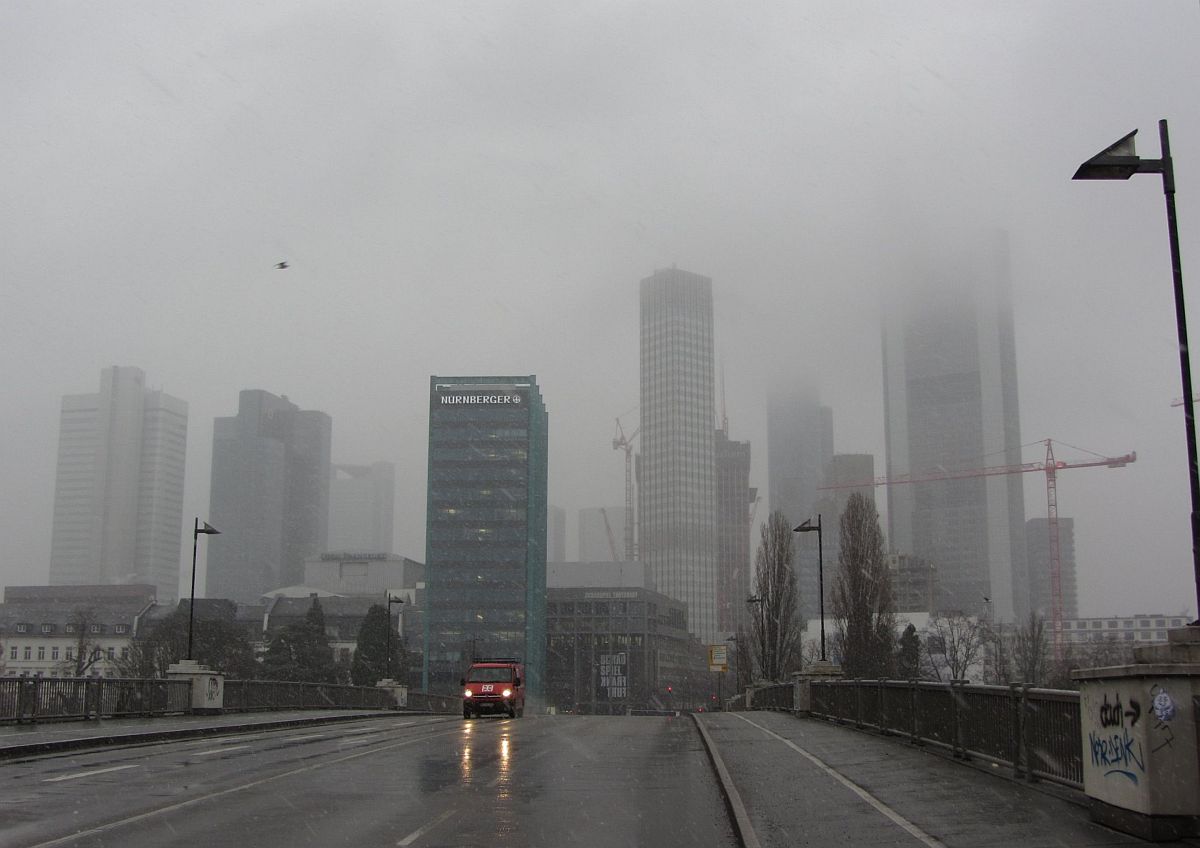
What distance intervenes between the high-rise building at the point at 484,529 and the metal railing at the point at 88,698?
144 meters

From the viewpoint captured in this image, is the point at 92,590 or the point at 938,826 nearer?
the point at 938,826

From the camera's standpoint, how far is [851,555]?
73750 millimetres

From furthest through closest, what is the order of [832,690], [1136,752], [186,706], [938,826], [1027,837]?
[186,706], [832,690], [938,826], [1027,837], [1136,752]

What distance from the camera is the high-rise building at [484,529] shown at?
179250mm

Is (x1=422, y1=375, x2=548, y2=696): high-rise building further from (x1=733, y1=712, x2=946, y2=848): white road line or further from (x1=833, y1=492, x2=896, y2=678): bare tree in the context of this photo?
(x1=733, y1=712, x2=946, y2=848): white road line

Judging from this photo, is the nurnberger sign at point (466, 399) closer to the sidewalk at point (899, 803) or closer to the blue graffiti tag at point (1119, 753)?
the sidewalk at point (899, 803)

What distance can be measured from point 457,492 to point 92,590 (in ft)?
198

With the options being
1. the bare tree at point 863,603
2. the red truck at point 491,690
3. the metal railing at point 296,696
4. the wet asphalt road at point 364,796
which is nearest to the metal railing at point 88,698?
the metal railing at point 296,696

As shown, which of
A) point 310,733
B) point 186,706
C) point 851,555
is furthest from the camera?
point 851,555

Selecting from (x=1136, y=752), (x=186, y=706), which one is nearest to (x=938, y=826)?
(x=1136, y=752)

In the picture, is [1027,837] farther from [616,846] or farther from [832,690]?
[832,690]

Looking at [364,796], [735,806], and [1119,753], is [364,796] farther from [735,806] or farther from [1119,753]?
[1119,753]

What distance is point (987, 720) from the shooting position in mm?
16812

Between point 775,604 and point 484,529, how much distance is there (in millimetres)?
113555
